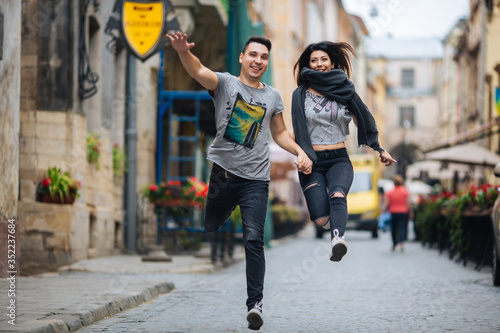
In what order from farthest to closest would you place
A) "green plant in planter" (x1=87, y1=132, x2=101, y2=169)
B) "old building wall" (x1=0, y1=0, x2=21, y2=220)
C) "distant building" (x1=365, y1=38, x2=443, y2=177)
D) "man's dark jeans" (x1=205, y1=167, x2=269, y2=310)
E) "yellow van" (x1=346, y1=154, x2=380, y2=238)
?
"distant building" (x1=365, y1=38, x2=443, y2=177), "yellow van" (x1=346, y1=154, x2=380, y2=238), "green plant in planter" (x1=87, y1=132, x2=101, y2=169), "old building wall" (x1=0, y1=0, x2=21, y2=220), "man's dark jeans" (x1=205, y1=167, x2=269, y2=310)

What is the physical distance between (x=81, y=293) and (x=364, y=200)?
22.8 metres

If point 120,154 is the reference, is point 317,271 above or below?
below

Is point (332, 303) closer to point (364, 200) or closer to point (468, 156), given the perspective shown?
point (468, 156)

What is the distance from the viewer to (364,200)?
30.5 metres

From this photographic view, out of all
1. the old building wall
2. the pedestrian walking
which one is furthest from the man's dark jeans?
the pedestrian walking

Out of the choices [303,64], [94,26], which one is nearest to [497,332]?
[303,64]

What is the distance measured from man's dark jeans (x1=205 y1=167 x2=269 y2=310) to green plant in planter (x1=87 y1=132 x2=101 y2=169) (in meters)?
7.84

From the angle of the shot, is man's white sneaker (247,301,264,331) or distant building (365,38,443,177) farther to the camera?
distant building (365,38,443,177)

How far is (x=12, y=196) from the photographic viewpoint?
9.76 metres

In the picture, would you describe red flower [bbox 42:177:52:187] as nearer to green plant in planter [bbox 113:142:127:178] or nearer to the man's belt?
green plant in planter [bbox 113:142:127:178]

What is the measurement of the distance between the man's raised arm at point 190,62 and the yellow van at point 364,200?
79.1 feet

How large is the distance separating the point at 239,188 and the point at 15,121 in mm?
4219

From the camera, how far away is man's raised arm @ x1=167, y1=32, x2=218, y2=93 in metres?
5.86

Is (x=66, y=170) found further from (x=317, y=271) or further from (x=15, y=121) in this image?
Answer: (x=317, y=271)
